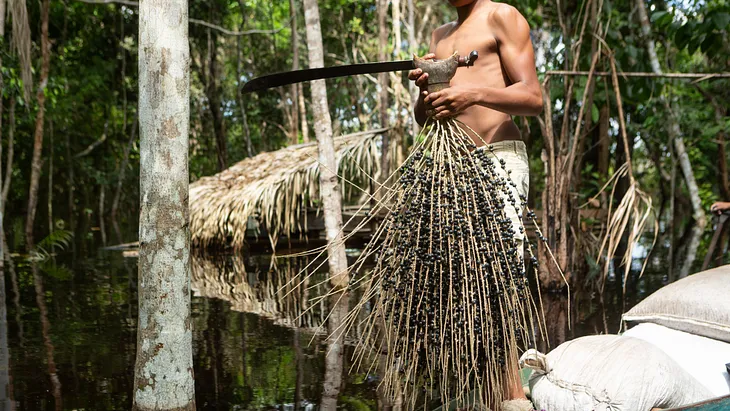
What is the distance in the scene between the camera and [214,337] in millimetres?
Result: 4164

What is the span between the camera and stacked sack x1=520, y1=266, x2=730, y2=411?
2025mm

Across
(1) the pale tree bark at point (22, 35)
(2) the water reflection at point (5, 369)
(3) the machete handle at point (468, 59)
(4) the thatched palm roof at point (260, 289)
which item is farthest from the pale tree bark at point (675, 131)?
(2) the water reflection at point (5, 369)

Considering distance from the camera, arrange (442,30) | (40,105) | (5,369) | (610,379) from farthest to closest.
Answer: (40,105) < (5,369) < (442,30) < (610,379)

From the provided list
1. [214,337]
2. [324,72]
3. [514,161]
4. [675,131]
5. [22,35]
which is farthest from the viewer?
[675,131]

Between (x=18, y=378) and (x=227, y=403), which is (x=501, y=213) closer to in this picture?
(x=227, y=403)

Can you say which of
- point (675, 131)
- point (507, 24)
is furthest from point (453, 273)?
point (675, 131)

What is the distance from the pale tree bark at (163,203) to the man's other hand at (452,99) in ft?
2.53

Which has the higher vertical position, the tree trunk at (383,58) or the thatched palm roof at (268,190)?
the tree trunk at (383,58)

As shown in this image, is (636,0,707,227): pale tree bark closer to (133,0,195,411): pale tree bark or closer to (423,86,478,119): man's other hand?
(423,86,478,119): man's other hand

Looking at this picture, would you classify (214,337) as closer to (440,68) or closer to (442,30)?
(442,30)

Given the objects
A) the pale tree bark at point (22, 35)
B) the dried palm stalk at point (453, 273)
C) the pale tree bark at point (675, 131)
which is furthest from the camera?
the pale tree bark at point (675, 131)

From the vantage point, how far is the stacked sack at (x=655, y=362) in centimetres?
203

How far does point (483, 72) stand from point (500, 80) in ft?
0.21

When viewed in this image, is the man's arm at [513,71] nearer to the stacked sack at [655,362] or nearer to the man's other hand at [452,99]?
the man's other hand at [452,99]
